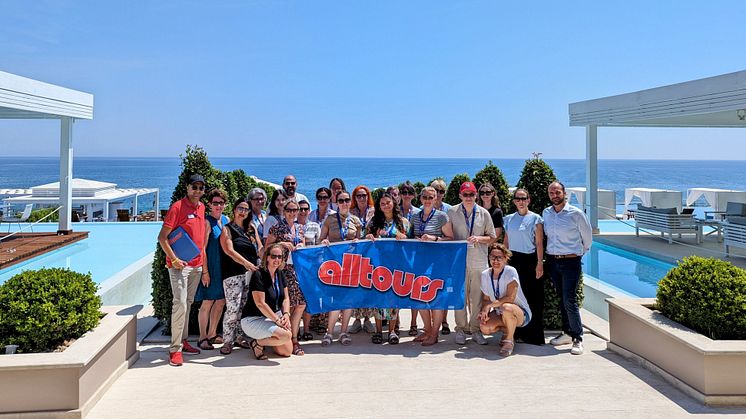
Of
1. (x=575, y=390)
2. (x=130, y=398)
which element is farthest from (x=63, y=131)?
(x=575, y=390)

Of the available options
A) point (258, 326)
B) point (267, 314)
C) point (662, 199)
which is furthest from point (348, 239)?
point (662, 199)

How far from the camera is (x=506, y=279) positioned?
5262 millimetres

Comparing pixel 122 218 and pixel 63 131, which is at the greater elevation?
pixel 63 131

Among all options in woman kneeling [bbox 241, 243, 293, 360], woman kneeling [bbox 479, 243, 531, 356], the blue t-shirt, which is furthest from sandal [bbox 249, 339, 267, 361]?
the blue t-shirt

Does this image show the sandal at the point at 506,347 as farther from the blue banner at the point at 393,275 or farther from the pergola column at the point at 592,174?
the pergola column at the point at 592,174

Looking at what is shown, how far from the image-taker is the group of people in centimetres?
505

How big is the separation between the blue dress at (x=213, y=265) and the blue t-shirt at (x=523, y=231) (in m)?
3.09

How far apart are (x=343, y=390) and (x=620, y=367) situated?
2.65 meters

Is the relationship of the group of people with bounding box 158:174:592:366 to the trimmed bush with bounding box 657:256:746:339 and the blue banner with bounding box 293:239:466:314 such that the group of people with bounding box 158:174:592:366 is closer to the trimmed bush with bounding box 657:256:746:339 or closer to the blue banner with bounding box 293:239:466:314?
the blue banner with bounding box 293:239:466:314

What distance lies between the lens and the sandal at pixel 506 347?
17.1 feet

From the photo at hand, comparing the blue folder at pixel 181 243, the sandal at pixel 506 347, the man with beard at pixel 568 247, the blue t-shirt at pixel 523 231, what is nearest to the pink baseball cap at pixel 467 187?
the blue t-shirt at pixel 523 231

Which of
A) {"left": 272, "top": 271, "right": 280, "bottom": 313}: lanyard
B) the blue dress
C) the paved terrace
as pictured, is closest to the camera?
the paved terrace

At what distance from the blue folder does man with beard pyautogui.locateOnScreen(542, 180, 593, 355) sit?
368 centimetres

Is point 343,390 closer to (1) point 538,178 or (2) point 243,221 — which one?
(2) point 243,221
